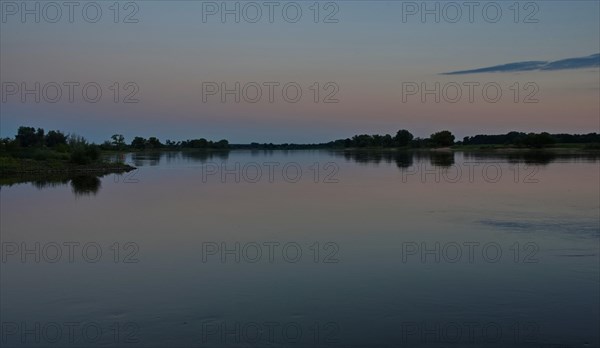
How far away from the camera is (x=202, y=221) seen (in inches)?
616

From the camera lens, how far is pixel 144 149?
140250mm

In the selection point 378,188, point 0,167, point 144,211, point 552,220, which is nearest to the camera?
point 552,220

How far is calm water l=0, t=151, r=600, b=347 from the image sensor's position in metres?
6.80

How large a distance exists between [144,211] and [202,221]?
332 centimetres

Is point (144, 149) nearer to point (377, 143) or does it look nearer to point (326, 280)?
point (377, 143)

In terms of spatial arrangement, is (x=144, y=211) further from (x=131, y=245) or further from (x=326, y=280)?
(x=326, y=280)

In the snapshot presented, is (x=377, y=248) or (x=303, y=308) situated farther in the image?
(x=377, y=248)

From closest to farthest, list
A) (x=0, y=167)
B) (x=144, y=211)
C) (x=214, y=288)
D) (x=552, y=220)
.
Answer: (x=214, y=288)
(x=552, y=220)
(x=144, y=211)
(x=0, y=167)

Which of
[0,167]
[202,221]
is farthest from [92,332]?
[0,167]
